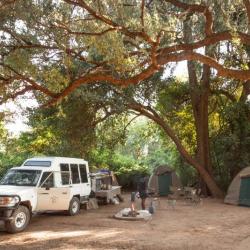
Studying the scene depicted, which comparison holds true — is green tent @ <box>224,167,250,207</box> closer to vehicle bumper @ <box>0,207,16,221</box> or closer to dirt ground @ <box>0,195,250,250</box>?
dirt ground @ <box>0,195,250,250</box>

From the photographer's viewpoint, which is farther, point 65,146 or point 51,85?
point 65,146

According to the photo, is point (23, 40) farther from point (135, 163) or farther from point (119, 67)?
point (135, 163)

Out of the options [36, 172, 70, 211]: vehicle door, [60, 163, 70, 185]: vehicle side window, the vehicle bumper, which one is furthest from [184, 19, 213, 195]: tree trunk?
the vehicle bumper

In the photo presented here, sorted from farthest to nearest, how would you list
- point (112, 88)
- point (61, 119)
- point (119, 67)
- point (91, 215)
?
point (61, 119) → point (112, 88) → point (91, 215) → point (119, 67)

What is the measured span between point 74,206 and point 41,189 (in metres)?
1.93

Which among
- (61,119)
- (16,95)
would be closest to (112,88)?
(61,119)

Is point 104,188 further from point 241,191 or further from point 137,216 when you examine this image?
point 241,191

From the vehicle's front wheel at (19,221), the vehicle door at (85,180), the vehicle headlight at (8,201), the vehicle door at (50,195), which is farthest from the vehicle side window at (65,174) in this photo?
the vehicle headlight at (8,201)

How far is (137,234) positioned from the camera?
11.7 m

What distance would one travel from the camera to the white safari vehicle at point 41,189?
12.3 meters

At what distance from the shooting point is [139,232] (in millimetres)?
11984

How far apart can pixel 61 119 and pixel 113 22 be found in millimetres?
12080

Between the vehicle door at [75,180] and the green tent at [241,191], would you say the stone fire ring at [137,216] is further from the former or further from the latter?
the green tent at [241,191]

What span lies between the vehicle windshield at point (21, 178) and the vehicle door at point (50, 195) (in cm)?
23
